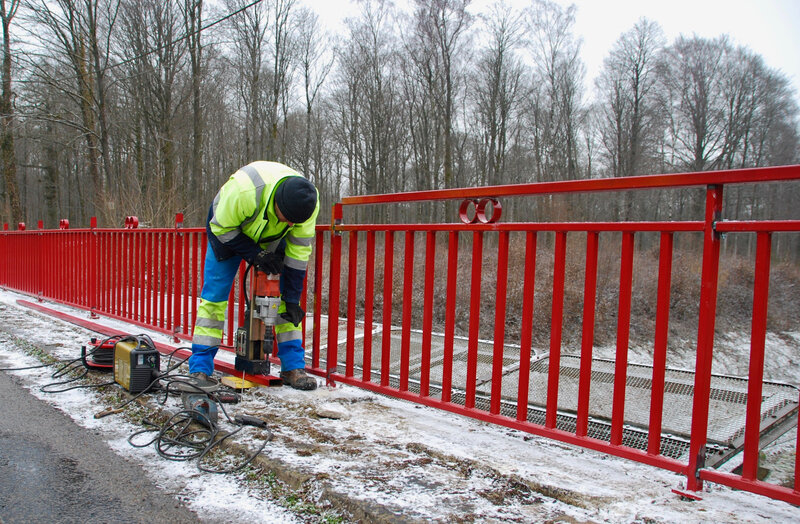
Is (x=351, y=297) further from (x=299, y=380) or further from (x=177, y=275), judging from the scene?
(x=177, y=275)

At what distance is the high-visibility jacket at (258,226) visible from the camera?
3.29 m

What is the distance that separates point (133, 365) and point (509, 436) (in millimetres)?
2534

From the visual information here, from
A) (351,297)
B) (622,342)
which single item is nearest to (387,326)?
(351,297)

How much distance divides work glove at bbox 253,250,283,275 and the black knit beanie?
309mm

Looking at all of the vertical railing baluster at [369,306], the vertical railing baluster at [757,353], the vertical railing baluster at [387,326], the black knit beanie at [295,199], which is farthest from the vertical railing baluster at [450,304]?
the vertical railing baluster at [757,353]

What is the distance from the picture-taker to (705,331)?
2123mm

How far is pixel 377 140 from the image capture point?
28219 mm

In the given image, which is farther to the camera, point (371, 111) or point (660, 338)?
point (371, 111)

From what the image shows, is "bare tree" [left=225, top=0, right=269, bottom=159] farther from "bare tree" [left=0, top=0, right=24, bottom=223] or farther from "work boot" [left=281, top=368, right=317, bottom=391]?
"work boot" [left=281, top=368, right=317, bottom=391]

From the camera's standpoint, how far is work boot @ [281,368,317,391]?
12.0 feet

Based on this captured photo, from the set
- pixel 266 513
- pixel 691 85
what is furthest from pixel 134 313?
pixel 691 85

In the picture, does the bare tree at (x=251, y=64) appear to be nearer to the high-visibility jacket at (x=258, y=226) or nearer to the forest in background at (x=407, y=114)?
the forest in background at (x=407, y=114)

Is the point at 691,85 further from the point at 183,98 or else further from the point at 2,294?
the point at 2,294

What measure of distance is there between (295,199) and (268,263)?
498mm
